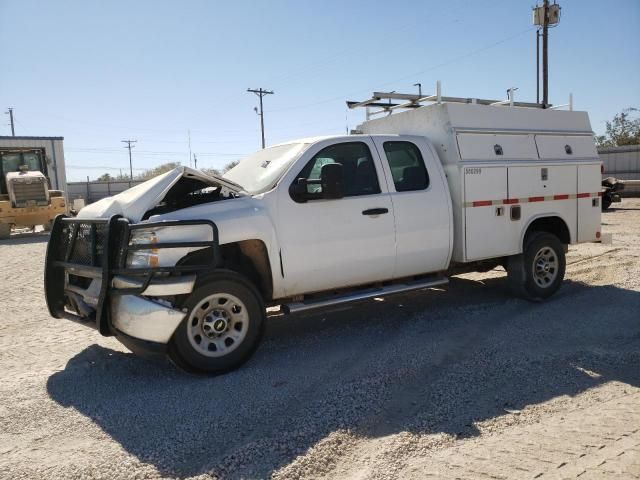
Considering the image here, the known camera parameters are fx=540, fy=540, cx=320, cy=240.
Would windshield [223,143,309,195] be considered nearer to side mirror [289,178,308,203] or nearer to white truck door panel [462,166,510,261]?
side mirror [289,178,308,203]

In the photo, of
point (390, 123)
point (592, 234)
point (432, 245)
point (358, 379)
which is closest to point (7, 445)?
point (358, 379)

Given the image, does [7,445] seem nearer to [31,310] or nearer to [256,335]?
[256,335]

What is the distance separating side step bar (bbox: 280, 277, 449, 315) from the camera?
5324 mm

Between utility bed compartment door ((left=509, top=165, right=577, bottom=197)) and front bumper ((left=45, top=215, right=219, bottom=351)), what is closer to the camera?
front bumper ((left=45, top=215, right=219, bottom=351))

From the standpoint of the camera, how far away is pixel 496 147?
6.74m

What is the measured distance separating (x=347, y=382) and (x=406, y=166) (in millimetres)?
2742

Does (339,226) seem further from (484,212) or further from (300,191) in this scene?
(484,212)

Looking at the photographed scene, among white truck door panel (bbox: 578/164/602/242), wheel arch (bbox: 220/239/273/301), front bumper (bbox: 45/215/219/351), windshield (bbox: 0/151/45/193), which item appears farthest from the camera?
windshield (bbox: 0/151/45/193)

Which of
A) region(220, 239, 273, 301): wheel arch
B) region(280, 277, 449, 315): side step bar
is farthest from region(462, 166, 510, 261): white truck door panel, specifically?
region(220, 239, 273, 301): wheel arch

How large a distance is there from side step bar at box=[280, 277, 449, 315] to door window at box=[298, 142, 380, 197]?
1.05 meters

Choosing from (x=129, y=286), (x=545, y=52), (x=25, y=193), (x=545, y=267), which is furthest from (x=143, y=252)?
(x=545, y=52)

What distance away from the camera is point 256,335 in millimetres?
4930

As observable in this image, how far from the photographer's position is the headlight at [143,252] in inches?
178

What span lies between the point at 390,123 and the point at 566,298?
333 cm
